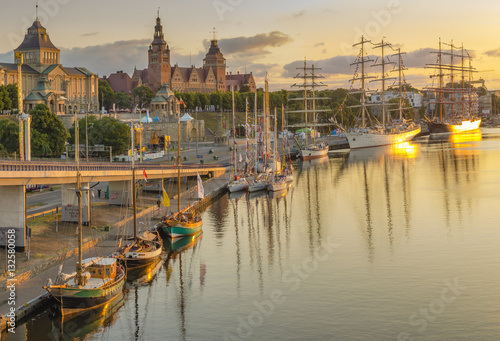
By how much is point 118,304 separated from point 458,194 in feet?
170

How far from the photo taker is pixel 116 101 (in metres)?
196

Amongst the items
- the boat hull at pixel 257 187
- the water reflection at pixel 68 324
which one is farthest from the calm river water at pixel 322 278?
the boat hull at pixel 257 187

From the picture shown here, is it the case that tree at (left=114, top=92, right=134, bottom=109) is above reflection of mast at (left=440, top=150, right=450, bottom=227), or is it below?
above

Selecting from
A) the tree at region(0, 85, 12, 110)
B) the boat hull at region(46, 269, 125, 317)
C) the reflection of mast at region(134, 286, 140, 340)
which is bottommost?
the reflection of mast at region(134, 286, 140, 340)

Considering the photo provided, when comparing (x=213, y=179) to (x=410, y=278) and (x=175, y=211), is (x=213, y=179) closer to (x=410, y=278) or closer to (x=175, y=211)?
(x=175, y=211)

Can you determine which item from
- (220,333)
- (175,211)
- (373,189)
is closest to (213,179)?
(373,189)

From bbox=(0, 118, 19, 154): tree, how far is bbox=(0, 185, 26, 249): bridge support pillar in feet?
173

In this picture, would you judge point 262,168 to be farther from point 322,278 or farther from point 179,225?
point 322,278

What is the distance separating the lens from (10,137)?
9656cm

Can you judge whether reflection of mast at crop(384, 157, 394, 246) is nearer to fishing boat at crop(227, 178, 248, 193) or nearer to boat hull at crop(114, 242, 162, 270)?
fishing boat at crop(227, 178, 248, 193)

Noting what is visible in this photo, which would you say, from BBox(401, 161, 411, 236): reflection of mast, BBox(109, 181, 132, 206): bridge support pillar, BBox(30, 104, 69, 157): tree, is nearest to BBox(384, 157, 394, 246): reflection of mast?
BBox(401, 161, 411, 236): reflection of mast

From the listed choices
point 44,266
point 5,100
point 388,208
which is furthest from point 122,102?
point 44,266

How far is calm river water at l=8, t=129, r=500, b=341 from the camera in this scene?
115 feet

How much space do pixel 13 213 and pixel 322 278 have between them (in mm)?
20544
